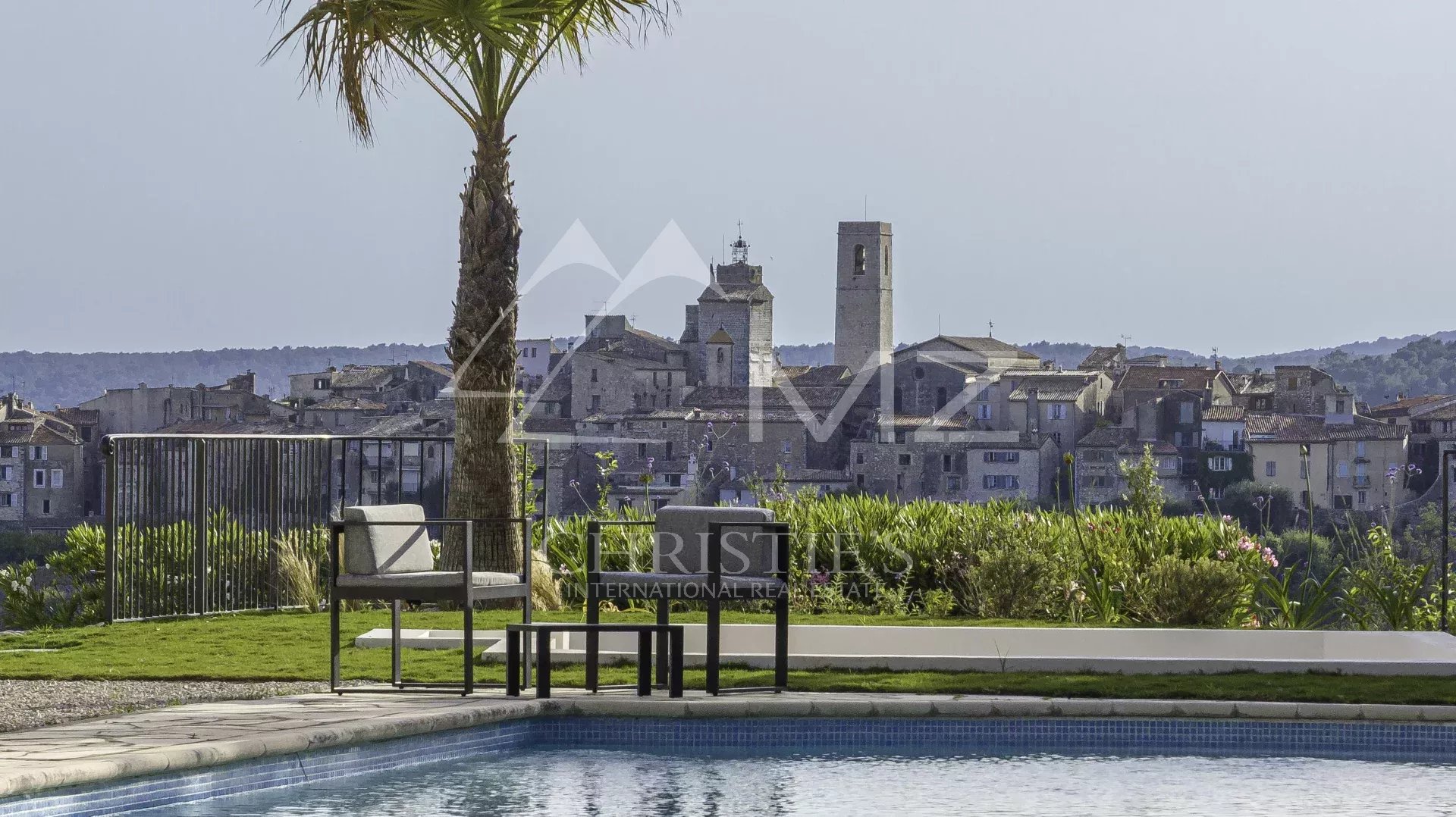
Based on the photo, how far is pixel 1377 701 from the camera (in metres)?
4.88

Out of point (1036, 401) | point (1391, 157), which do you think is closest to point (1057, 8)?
point (1391, 157)

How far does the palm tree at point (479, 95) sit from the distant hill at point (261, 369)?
51.6 meters

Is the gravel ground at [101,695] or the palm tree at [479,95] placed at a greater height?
the palm tree at [479,95]

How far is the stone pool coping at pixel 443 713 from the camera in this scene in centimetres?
396

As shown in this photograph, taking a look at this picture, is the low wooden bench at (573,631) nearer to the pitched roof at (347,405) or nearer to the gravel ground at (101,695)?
the gravel ground at (101,695)

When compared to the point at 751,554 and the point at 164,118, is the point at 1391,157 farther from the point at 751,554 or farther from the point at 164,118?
the point at 751,554

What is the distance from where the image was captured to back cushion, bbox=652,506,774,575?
5035 mm

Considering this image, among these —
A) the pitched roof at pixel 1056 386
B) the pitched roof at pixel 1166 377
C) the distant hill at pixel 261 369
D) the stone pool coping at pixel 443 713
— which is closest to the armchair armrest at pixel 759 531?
the stone pool coping at pixel 443 713

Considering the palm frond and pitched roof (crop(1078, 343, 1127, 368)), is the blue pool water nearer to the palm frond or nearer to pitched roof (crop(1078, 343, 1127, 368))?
the palm frond

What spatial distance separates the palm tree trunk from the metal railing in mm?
235

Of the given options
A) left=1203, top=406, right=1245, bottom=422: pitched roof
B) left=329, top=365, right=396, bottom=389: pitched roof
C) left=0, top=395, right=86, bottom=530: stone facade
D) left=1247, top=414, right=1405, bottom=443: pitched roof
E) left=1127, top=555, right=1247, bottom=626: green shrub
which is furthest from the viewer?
left=329, top=365, right=396, bottom=389: pitched roof

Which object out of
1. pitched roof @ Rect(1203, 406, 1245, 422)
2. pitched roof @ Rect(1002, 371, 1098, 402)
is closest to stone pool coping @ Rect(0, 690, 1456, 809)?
pitched roof @ Rect(1002, 371, 1098, 402)

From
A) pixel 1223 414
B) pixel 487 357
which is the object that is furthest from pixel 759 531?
pixel 1223 414

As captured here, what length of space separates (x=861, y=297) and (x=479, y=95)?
281 ft
